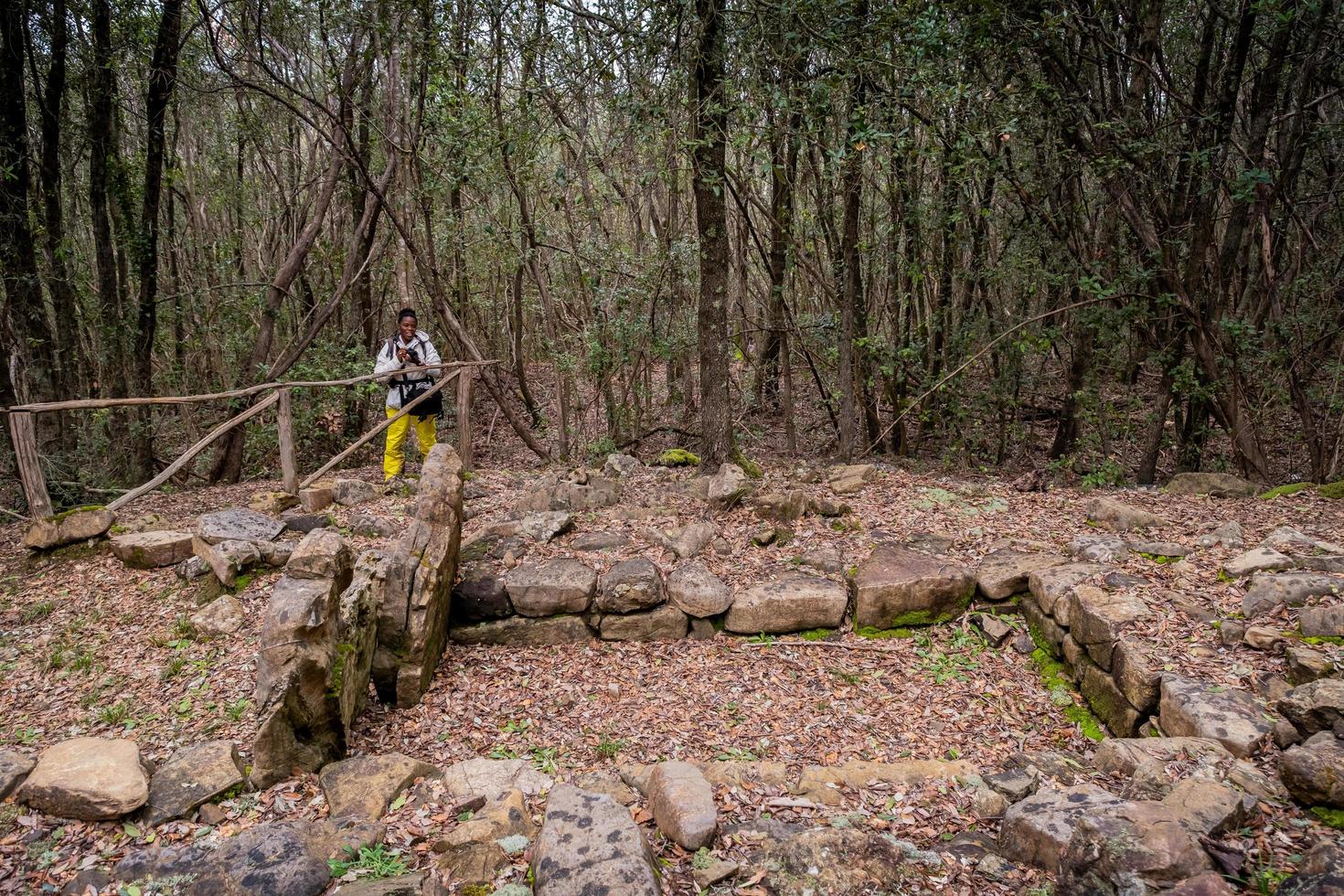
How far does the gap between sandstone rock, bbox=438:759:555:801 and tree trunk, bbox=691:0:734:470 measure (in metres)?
4.19

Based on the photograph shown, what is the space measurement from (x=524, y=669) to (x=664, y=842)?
212 centimetres

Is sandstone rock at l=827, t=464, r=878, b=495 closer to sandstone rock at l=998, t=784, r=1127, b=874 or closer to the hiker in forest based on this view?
sandstone rock at l=998, t=784, r=1127, b=874

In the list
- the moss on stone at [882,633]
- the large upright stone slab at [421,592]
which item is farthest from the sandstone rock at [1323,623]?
the large upright stone slab at [421,592]

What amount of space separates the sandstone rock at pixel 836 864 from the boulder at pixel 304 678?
7.34 feet

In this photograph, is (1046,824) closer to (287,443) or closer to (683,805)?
(683,805)

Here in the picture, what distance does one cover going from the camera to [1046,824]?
8.64 feet

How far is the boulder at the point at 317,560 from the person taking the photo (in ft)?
12.2

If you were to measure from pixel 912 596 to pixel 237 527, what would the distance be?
16.9ft

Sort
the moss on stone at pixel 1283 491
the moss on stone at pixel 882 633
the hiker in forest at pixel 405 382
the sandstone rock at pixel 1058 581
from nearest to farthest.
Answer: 1. the sandstone rock at pixel 1058 581
2. the moss on stone at pixel 882 633
3. the moss on stone at pixel 1283 491
4. the hiker in forest at pixel 405 382

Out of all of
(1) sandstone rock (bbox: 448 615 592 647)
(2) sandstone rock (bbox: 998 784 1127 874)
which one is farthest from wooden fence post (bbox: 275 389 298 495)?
(2) sandstone rock (bbox: 998 784 1127 874)

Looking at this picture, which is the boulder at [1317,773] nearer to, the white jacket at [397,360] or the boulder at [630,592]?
the boulder at [630,592]

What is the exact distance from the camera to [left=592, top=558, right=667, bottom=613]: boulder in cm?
499

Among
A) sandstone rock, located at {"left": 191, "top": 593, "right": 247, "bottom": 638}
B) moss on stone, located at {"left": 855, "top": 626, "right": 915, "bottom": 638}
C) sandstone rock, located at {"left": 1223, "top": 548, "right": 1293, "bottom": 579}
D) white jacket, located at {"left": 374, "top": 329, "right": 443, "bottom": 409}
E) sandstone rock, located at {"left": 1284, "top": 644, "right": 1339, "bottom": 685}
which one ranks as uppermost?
white jacket, located at {"left": 374, "top": 329, "right": 443, "bottom": 409}

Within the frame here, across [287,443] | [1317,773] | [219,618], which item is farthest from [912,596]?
[287,443]
